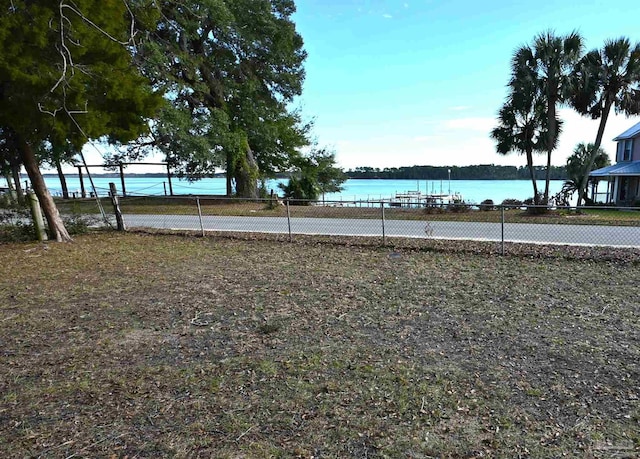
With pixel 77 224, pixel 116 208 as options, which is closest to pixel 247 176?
pixel 116 208

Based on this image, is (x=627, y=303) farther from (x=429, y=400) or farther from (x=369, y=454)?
(x=369, y=454)

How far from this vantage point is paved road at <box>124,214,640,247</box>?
9.24 meters

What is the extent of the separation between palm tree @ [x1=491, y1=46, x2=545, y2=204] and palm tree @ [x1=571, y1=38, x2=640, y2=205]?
1747 millimetres

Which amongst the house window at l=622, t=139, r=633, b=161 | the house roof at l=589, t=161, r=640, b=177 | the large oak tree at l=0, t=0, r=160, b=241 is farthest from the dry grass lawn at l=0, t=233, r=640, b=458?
the house window at l=622, t=139, r=633, b=161

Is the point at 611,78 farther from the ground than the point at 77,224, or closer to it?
farther from the ground

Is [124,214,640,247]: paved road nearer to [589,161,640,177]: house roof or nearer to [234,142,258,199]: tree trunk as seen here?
[234,142,258,199]: tree trunk

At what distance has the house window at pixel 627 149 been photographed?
26.0m

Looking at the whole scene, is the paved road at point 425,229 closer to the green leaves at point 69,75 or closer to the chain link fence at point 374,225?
the chain link fence at point 374,225

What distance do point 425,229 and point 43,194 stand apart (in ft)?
32.8

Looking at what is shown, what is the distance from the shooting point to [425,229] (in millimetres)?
10844

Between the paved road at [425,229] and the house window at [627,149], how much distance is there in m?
20.6

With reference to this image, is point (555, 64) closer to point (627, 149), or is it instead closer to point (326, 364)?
point (627, 149)

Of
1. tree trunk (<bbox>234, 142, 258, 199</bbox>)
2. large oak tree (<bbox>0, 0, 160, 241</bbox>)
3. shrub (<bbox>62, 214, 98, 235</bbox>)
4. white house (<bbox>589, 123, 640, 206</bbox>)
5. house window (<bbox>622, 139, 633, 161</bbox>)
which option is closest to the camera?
large oak tree (<bbox>0, 0, 160, 241</bbox>)

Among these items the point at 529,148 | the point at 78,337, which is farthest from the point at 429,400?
the point at 529,148
